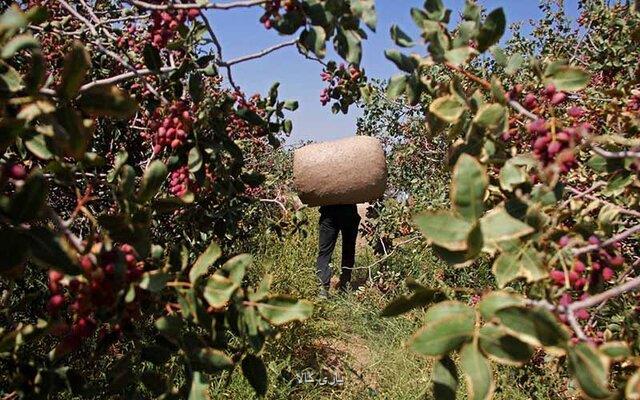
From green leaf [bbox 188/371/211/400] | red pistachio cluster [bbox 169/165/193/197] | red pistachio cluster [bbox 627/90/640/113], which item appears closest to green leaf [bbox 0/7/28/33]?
green leaf [bbox 188/371/211/400]

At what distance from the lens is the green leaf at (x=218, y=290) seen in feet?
2.94

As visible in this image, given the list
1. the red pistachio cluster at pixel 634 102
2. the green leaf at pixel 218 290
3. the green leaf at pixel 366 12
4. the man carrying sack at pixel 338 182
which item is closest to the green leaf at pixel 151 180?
the green leaf at pixel 218 290

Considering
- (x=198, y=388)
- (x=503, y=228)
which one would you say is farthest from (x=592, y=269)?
(x=198, y=388)

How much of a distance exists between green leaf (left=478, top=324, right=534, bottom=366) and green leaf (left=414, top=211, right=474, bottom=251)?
138 mm

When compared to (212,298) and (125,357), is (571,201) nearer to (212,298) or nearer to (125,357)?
(212,298)

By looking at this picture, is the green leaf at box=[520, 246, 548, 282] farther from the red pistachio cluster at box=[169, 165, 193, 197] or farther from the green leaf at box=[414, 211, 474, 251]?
the red pistachio cluster at box=[169, 165, 193, 197]

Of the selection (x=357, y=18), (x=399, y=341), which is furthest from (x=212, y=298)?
(x=399, y=341)

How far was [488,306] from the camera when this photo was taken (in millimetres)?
750

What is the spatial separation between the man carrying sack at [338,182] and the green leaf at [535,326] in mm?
4151

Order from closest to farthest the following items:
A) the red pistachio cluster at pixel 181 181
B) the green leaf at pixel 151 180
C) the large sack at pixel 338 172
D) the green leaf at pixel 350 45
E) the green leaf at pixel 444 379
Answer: the green leaf at pixel 444 379 < the green leaf at pixel 151 180 < the green leaf at pixel 350 45 < the red pistachio cluster at pixel 181 181 < the large sack at pixel 338 172

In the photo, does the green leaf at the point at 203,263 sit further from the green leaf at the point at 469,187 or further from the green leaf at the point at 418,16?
the green leaf at the point at 418,16

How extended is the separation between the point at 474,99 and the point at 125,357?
3.14 feet

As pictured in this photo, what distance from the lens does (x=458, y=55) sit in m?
1.01

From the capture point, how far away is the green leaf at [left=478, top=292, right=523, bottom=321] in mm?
734
